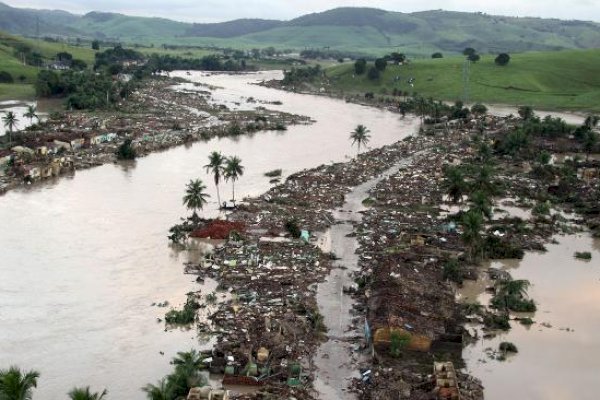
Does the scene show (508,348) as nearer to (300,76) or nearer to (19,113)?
(19,113)

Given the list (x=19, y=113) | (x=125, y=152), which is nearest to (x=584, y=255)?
(x=125, y=152)

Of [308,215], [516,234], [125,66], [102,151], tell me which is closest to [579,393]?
[516,234]

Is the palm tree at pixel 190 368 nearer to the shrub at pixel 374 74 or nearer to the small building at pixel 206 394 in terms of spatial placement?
the small building at pixel 206 394

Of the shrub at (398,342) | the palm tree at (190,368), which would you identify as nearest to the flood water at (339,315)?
the shrub at (398,342)

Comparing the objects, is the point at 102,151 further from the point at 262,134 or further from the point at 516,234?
the point at 516,234

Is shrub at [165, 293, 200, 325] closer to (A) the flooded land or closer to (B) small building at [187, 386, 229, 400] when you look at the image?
(A) the flooded land

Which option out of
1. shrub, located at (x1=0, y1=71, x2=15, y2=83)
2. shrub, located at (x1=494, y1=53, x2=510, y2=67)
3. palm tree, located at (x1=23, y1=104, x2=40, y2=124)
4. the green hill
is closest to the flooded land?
palm tree, located at (x1=23, y1=104, x2=40, y2=124)
